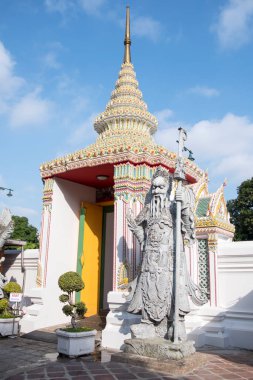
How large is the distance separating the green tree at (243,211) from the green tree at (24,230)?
45.1 feet

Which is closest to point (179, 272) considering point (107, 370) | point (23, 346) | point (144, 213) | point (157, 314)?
point (157, 314)

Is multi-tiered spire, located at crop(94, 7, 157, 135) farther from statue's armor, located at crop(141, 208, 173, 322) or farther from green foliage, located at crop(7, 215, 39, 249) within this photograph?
green foliage, located at crop(7, 215, 39, 249)

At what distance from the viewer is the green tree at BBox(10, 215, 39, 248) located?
26547 millimetres

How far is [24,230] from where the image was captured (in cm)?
2702

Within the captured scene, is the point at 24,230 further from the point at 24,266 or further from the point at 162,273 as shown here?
the point at 162,273

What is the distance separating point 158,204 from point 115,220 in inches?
87.9

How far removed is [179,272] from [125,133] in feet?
17.6

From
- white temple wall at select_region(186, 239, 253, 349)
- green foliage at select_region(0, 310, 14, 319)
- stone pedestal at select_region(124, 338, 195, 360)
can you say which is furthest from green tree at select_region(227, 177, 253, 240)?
stone pedestal at select_region(124, 338, 195, 360)

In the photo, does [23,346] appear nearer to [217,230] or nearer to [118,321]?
[118,321]

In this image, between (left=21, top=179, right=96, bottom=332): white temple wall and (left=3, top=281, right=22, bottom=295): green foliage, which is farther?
(left=3, top=281, right=22, bottom=295): green foliage

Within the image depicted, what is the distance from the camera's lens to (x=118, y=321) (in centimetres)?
760

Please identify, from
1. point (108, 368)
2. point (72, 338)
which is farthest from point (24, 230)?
point (108, 368)

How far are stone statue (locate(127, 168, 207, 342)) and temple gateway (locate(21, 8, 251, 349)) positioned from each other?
95 cm

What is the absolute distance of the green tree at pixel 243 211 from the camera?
69.4 ft
